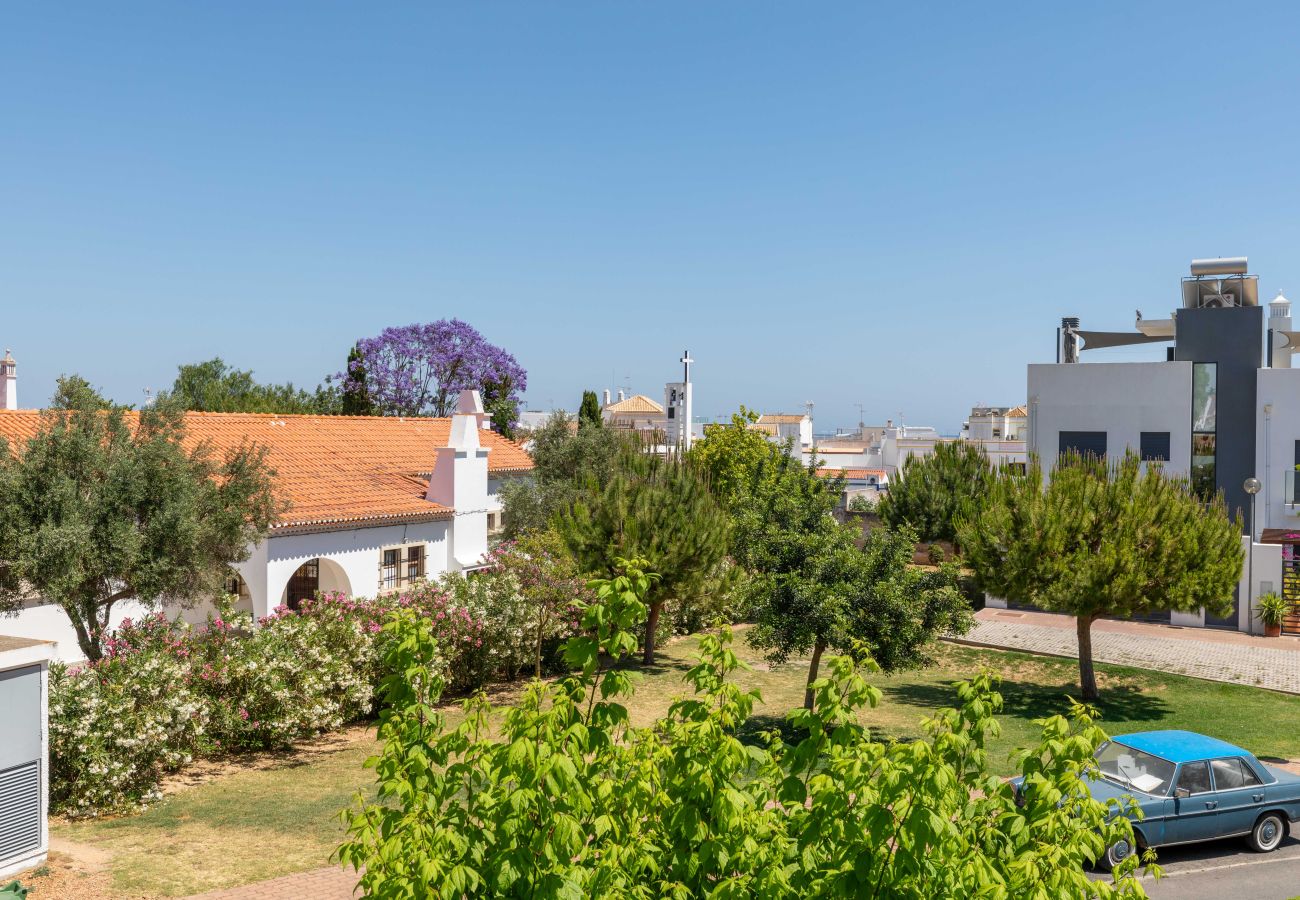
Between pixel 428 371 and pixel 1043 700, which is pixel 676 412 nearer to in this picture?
pixel 428 371

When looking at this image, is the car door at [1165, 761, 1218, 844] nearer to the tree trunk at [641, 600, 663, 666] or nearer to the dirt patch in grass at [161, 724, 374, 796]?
the dirt patch in grass at [161, 724, 374, 796]

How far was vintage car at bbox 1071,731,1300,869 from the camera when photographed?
13.4 metres

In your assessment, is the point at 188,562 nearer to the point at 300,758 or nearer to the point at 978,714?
the point at 300,758

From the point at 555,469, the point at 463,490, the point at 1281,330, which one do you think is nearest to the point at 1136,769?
the point at 463,490

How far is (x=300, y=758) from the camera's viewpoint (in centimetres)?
1794

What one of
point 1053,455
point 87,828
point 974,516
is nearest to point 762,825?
point 87,828

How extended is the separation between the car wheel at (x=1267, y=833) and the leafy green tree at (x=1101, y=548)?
7.40m

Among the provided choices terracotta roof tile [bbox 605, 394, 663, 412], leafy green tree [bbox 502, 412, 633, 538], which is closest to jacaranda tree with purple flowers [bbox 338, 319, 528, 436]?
leafy green tree [bbox 502, 412, 633, 538]

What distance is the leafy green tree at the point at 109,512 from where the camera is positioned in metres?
15.7

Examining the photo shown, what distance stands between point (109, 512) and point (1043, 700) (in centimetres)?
1971

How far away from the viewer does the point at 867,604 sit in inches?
739

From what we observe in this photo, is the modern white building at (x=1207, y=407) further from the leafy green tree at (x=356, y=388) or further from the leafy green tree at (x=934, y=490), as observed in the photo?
the leafy green tree at (x=356, y=388)

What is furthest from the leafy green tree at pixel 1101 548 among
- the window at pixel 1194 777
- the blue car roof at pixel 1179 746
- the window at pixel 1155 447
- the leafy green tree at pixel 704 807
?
the leafy green tree at pixel 704 807

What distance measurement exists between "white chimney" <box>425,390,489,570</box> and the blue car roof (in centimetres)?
1915
